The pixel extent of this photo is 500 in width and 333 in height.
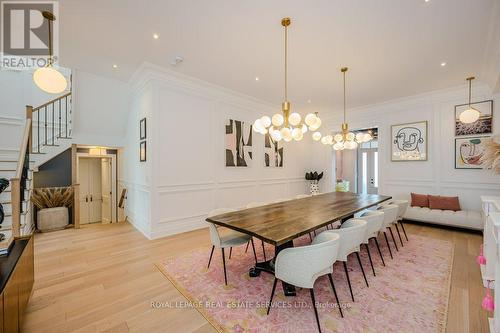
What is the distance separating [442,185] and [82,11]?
7.39m

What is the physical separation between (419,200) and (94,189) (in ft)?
30.4

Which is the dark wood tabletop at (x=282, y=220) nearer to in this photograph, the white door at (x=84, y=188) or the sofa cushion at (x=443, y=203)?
the sofa cushion at (x=443, y=203)

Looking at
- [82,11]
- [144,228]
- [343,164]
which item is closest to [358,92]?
[343,164]

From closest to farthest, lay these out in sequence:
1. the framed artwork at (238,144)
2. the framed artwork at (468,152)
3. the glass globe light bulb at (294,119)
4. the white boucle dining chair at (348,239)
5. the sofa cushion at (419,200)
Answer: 1. the white boucle dining chair at (348,239)
2. the glass globe light bulb at (294,119)
3. the framed artwork at (468,152)
4. the sofa cushion at (419,200)
5. the framed artwork at (238,144)

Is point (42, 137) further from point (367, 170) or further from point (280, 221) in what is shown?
point (367, 170)

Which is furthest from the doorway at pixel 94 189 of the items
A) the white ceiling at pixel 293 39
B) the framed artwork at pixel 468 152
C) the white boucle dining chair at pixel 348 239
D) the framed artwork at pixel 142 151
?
the framed artwork at pixel 468 152

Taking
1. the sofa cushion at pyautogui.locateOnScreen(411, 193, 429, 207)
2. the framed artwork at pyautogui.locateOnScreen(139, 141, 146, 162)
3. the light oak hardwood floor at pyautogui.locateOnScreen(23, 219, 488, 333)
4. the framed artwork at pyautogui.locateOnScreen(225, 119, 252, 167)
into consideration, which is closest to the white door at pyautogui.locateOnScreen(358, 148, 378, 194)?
the sofa cushion at pyautogui.locateOnScreen(411, 193, 429, 207)

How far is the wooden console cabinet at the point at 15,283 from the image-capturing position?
4.37 feet

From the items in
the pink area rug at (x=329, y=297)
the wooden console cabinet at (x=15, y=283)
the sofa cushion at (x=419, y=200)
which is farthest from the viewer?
the sofa cushion at (x=419, y=200)

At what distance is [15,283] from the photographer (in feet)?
5.05

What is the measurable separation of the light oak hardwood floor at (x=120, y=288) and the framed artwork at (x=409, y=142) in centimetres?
212

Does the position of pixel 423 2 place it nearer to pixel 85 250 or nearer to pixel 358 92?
pixel 358 92

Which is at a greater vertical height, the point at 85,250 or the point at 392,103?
the point at 392,103

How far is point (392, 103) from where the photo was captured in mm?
Answer: 5602
